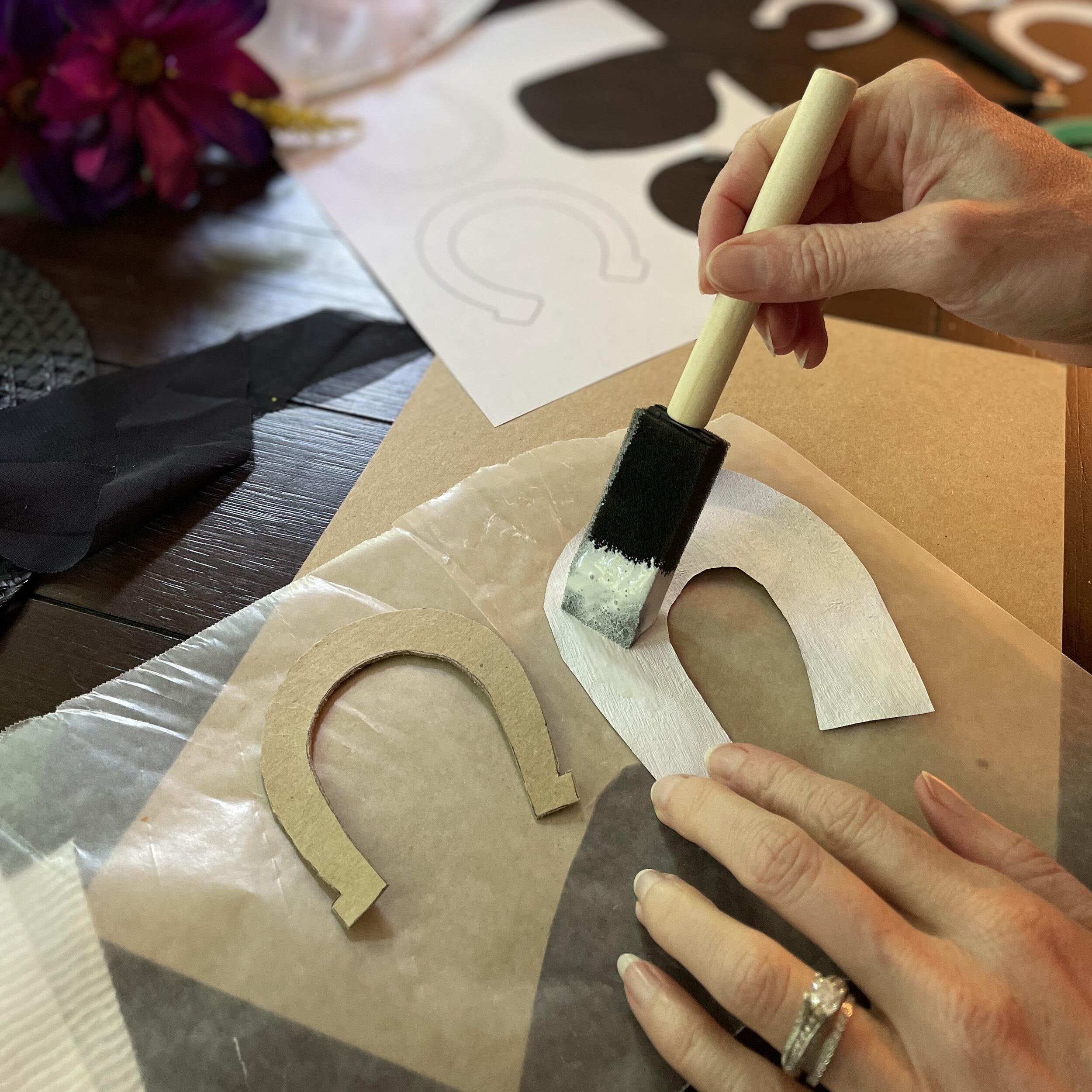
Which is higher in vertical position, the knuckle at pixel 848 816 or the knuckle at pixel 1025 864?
the knuckle at pixel 848 816

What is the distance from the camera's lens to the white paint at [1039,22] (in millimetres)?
1620

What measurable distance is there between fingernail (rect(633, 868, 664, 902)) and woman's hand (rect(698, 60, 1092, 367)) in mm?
499

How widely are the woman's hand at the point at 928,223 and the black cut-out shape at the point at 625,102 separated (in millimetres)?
580

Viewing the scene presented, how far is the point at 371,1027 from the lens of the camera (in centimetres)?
69

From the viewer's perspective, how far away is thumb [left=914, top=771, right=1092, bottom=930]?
71 cm

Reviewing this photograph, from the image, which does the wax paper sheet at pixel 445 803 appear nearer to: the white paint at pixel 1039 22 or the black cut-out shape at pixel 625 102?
the black cut-out shape at pixel 625 102

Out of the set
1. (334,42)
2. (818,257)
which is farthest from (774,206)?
(334,42)

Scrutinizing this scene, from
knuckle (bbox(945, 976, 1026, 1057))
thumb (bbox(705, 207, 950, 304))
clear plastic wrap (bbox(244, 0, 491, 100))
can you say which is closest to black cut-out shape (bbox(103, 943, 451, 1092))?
knuckle (bbox(945, 976, 1026, 1057))

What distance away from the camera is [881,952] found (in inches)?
25.2

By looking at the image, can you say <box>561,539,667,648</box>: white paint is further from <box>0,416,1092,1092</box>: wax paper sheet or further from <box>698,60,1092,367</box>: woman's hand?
<box>698,60,1092,367</box>: woman's hand

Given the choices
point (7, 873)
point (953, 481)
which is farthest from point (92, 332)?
point (953, 481)

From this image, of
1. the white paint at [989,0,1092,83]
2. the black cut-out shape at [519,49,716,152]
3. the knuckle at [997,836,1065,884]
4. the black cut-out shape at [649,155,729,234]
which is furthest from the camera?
the white paint at [989,0,1092,83]

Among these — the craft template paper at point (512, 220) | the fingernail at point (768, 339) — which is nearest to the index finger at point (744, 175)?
the fingernail at point (768, 339)

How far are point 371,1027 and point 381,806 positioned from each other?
0.17 meters
